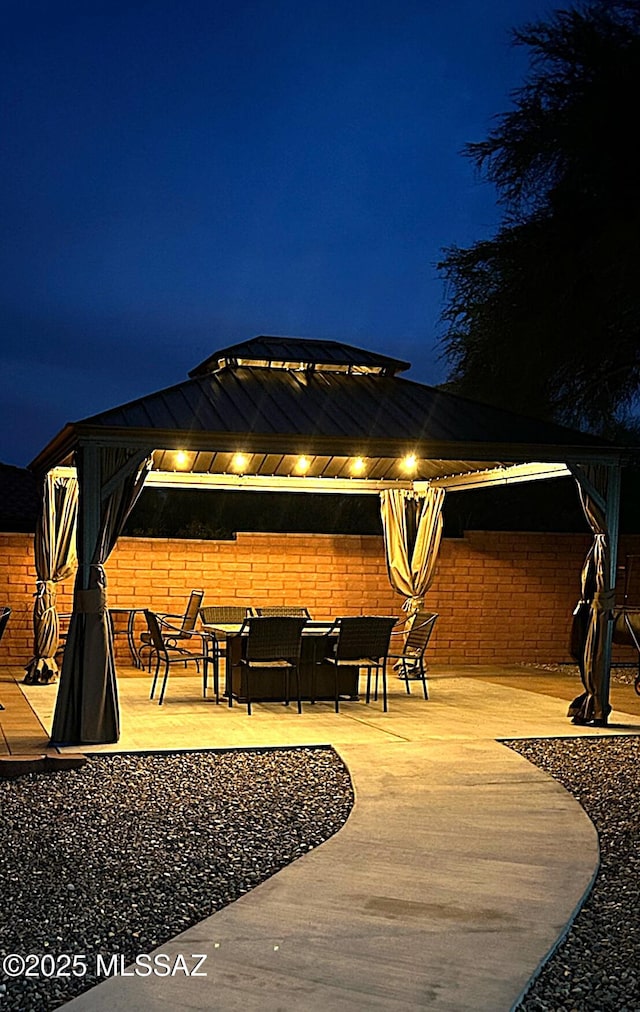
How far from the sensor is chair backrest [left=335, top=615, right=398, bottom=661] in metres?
10.6

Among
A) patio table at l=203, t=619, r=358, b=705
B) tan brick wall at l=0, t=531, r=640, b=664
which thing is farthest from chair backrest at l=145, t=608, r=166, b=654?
tan brick wall at l=0, t=531, r=640, b=664

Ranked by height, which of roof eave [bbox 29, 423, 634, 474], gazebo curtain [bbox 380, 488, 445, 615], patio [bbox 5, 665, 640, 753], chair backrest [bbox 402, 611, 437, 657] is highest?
roof eave [bbox 29, 423, 634, 474]

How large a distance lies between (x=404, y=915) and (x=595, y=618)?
18.7ft

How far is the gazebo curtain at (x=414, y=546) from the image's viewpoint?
14109 millimetres

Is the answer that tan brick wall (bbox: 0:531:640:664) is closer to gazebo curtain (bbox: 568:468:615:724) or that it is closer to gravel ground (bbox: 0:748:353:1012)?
gazebo curtain (bbox: 568:468:615:724)

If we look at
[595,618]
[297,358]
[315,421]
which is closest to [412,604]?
[297,358]

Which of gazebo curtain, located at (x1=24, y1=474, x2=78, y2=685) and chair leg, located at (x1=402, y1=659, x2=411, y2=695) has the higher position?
gazebo curtain, located at (x1=24, y1=474, x2=78, y2=685)

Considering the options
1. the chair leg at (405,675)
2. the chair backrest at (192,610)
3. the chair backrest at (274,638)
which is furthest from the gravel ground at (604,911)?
the chair backrest at (192,610)

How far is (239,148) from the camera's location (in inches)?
1210

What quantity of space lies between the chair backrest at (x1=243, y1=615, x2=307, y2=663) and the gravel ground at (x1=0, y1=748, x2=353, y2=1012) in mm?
1837

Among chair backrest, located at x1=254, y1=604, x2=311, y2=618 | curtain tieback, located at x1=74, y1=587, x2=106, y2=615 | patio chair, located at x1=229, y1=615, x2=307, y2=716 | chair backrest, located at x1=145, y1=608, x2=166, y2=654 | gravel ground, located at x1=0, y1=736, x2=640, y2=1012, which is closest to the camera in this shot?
gravel ground, located at x1=0, y1=736, x2=640, y2=1012

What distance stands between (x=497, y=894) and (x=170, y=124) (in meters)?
22.3

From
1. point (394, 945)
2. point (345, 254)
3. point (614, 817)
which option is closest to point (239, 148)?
point (614, 817)

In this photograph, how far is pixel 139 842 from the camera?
5.93 meters
